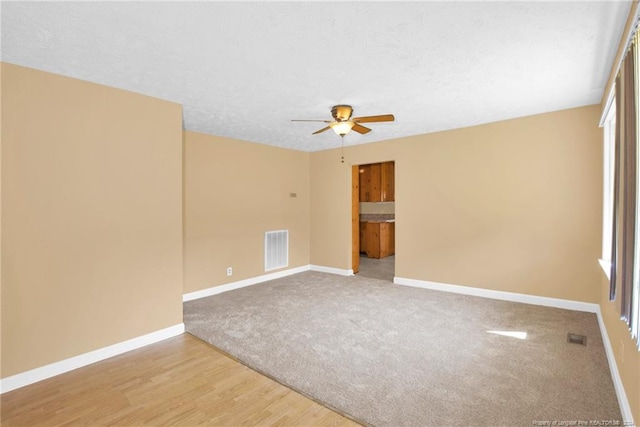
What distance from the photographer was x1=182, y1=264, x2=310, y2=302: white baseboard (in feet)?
14.1

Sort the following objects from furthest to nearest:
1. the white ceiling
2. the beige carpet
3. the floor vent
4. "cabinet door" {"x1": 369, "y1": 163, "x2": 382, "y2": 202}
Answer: "cabinet door" {"x1": 369, "y1": 163, "x2": 382, "y2": 202}, the floor vent, the beige carpet, the white ceiling

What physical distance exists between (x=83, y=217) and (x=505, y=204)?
15.2 feet

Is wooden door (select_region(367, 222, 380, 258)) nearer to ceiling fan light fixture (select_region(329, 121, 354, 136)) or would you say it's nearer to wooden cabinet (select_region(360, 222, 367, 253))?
wooden cabinet (select_region(360, 222, 367, 253))

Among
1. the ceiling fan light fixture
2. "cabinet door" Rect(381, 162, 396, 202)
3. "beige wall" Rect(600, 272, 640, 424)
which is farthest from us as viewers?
"cabinet door" Rect(381, 162, 396, 202)

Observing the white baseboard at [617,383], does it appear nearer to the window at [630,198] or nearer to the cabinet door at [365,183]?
the window at [630,198]

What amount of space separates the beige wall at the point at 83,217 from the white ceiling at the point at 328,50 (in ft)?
0.79

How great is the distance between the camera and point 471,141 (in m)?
4.28

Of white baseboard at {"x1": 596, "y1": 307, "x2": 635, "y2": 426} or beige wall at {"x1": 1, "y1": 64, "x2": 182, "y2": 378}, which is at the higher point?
beige wall at {"x1": 1, "y1": 64, "x2": 182, "y2": 378}

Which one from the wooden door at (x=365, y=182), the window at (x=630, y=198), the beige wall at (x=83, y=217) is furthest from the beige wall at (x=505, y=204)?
the beige wall at (x=83, y=217)

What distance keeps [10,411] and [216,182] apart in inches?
125

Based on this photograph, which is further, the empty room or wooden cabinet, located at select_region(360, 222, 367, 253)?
wooden cabinet, located at select_region(360, 222, 367, 253)

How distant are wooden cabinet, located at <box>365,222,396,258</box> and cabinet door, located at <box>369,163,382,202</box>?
676mm

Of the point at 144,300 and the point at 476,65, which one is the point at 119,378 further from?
the point at 476,65

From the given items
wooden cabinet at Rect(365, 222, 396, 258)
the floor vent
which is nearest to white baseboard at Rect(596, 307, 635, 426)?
the floor vent
